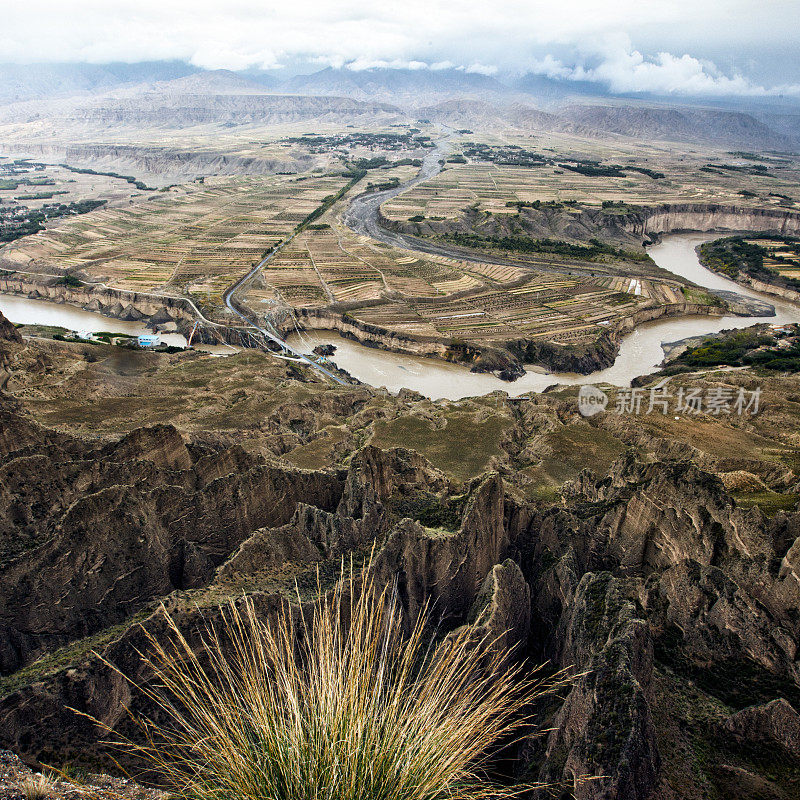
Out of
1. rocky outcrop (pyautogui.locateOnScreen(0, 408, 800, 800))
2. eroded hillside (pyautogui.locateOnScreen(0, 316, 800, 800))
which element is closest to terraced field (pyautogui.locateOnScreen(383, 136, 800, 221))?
eroded hillside (pyautogui.locateOnScreen(0, 316, 800, 800))

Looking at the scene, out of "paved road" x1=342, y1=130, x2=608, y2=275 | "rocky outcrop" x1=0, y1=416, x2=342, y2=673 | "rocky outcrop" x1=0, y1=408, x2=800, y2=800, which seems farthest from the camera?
"paved road" x1=342, y1=130, x2=608, y2=275

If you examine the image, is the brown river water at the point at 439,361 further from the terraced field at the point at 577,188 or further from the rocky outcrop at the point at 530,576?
the terraced field at the point at 577,188

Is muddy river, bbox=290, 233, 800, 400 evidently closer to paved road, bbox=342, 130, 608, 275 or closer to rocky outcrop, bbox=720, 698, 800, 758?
paved road, bbox=342, 130, 608, 275

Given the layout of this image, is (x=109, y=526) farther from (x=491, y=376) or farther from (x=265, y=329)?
(x=265, y=329)

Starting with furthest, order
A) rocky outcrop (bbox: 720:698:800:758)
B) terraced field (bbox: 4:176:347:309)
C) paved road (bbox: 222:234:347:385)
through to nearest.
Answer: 1. terraced field (bbox: 4:176:347:309)
2. paved road (bbox: 222:234:347:385)
3. rocky outcrop (bbox: 720:698:800:758)

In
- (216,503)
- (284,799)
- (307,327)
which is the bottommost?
(307,327)

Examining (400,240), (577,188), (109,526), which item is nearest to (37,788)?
(109,526)

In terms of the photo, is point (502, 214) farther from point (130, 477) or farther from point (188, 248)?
point (130, 477)

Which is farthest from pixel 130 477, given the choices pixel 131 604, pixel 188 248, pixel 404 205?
pixel 404 205

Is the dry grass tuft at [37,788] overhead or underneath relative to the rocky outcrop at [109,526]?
overhead

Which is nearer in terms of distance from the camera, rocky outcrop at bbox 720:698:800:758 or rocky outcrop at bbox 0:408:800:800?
rocky outcrop at bbox 0:408:800:800

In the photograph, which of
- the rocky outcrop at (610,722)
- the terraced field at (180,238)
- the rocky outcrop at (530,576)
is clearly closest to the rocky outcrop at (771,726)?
the rocky outcrop at (530,576)
